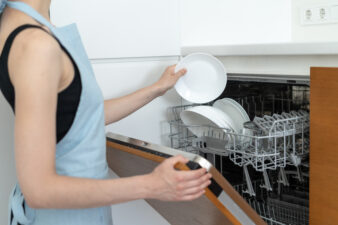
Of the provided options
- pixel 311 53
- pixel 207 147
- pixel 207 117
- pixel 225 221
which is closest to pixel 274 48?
pixel 311 53

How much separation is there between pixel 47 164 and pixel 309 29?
166cm

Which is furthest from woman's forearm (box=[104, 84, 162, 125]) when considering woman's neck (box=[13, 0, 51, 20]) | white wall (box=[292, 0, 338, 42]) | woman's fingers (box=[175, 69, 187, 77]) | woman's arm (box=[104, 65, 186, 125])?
white wall (box=[292, 0, 338, 42])

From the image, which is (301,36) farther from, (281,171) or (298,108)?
(281,171)

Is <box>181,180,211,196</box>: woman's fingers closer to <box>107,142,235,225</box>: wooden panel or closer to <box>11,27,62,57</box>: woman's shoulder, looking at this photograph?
<box>107,142,235,225</box>: wooden panel

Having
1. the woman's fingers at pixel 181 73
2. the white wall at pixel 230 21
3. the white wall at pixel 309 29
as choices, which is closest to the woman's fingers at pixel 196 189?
the woman's fingers at pixel 181 73

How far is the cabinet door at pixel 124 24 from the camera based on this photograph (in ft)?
4.71

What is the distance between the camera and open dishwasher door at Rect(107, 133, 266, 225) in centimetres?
86

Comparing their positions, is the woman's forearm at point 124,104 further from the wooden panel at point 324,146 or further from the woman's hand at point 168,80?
the wooden panel at point 324,146

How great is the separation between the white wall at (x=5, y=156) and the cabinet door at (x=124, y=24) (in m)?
0.34

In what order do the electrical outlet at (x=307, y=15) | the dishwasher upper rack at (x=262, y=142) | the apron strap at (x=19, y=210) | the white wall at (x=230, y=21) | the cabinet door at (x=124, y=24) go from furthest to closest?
the electrical outlet at (x=307, y=15) → the white wall at (x=230, y=21) → the cabinet door at (x=124, y=24) → the dishwasher upper rack at (x=262, y=142) → the apron strap at (x=19, y=210)

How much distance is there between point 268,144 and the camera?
4.43 feet

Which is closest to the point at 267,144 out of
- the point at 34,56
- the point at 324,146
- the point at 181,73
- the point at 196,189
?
the point at 324,146

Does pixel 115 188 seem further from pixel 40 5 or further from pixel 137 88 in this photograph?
pixel 137 88

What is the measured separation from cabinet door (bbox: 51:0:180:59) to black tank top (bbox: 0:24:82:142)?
1.85 ft
